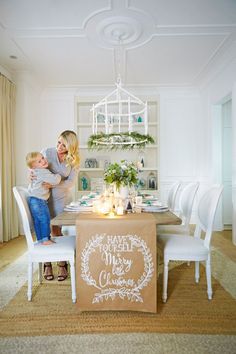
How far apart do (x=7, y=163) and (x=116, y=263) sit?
3.04m

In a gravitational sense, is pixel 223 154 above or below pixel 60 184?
above

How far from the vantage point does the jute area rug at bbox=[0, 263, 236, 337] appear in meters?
1.81

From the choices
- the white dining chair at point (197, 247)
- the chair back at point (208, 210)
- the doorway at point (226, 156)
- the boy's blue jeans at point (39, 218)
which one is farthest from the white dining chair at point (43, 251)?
the doorway at point (226, 156)

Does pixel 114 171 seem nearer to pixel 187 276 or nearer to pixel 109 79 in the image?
pixel 187 276

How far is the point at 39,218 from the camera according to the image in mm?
2354

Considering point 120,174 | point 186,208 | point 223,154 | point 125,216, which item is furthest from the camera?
point 223,154

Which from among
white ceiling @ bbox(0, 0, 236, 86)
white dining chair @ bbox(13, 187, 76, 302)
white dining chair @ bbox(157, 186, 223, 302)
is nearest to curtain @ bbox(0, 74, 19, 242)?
white ceiling @ bbox(0, 0, 236, 86)

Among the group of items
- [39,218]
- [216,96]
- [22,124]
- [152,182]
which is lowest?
[39,218]

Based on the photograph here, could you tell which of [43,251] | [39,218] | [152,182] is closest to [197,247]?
[43,251]

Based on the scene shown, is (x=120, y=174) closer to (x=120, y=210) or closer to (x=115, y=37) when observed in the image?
(x=120, y=210)

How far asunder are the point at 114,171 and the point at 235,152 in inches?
88.4

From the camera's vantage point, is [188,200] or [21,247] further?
[21,247]

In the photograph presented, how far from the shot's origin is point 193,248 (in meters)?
2.16

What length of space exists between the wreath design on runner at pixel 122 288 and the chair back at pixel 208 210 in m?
0.58
